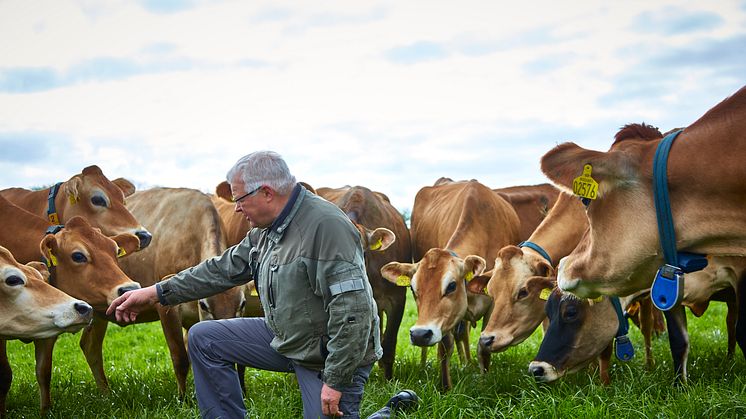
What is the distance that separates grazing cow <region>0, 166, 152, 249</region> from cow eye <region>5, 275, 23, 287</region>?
2.45 metres

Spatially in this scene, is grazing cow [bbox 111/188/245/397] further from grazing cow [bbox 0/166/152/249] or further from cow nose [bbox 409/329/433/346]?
cow nose [bbox 409/329/433/346]

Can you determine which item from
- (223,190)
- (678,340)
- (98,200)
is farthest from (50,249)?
(678,340)

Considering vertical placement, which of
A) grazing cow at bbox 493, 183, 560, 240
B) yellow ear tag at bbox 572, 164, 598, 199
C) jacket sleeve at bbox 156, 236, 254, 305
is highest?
yellow ear tag at bbox 572, 164, 598, 199

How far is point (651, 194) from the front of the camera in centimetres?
379

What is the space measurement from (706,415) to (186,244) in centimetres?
504

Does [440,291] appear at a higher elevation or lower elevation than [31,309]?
lower

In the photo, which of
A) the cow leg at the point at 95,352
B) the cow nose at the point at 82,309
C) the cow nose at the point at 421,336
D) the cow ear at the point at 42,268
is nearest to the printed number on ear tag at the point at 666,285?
the cow nose at the point at 421,336

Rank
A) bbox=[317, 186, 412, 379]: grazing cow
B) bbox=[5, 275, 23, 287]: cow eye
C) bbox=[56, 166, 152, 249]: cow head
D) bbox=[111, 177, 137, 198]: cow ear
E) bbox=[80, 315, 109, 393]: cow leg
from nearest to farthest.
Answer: bbox=[5, 275, 23, 287]: cow eye < bbox=[80, 315, 109, 393]: cow leg < bbox=[56, 166, 152, 249]: cow head < bbox=[317, 186, 412, 379]: grazing cow < bbox=[111, 177, 137, 198]: cow ear

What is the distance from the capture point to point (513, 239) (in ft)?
28.4

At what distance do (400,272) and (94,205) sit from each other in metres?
3.06

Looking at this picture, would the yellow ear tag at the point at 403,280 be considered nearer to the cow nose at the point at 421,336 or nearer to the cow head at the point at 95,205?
the cow nose at the point at 421,336

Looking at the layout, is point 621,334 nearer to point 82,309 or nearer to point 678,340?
point 678,340

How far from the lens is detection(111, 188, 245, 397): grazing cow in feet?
24.8

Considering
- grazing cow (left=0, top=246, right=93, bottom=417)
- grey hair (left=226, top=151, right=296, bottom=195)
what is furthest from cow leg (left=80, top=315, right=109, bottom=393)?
grey hair (left=226, top=151, right=296, bottom=195)
